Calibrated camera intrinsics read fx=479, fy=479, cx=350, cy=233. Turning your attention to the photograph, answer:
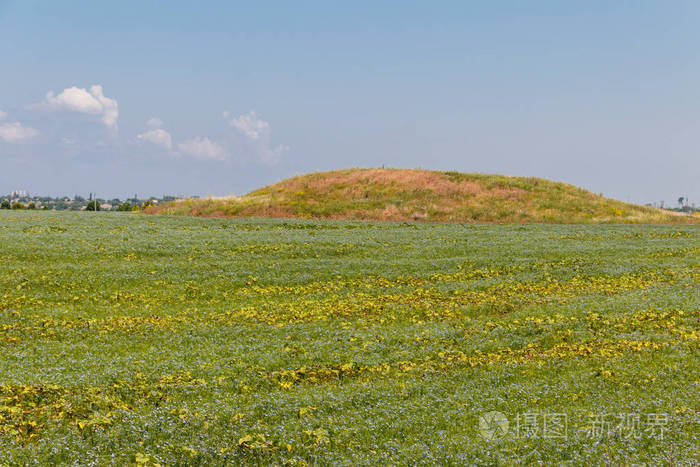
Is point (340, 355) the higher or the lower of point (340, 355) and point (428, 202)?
the lower

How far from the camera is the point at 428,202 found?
2825 inches

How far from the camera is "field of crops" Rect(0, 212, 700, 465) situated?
36.0 feet

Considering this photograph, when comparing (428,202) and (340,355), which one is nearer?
(340,355)

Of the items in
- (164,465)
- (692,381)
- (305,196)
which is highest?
(305,196)

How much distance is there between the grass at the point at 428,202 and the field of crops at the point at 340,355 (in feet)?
92.6

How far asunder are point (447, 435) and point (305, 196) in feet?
218

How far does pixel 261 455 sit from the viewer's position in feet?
34.3

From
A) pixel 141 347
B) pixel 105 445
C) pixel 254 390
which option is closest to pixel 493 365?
pixel 254 390

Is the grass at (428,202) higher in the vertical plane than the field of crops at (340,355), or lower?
higher

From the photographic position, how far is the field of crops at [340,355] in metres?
11.0

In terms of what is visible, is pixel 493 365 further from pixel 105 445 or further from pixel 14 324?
pixel 14 324

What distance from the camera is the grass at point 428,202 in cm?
A: 6644

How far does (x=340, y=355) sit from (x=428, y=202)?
5657 centimetres

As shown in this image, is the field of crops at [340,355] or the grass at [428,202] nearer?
Answer: the field of crops at [340,355]
